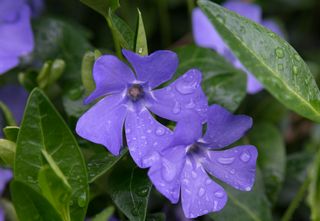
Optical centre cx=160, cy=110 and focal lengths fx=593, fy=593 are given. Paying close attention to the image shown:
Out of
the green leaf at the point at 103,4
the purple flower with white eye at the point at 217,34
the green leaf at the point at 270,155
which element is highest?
the green leaf at the point at 103,4

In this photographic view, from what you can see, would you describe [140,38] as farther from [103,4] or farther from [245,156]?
[245,156]

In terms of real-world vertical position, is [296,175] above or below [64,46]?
below

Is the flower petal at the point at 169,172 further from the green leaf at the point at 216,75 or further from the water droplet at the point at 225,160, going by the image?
the green leaf at the point at 216,75

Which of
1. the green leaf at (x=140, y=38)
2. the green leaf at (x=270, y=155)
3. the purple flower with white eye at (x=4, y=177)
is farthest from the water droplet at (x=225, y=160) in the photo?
the purple flower with white eye at (x=4, y=177)

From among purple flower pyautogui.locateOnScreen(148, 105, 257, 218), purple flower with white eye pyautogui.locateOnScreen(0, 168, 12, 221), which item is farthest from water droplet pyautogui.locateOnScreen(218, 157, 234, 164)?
purple flower with white eye pyautogui.locateOnScreen(0, 168, 12, 221)

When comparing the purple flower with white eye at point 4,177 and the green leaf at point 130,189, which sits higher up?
the green leaf at point 130,189

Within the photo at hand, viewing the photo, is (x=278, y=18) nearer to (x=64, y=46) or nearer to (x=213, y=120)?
(x=64, y=46)

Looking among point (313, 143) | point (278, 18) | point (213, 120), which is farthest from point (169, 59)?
point (278, 18)
